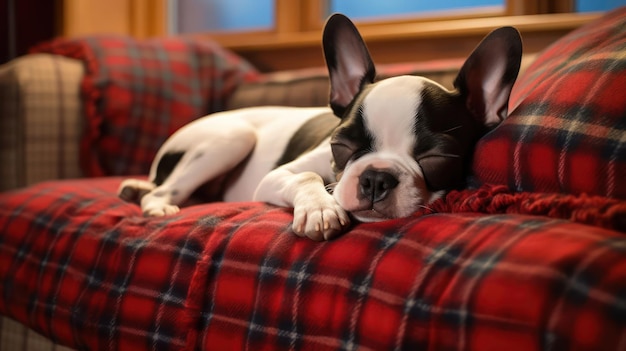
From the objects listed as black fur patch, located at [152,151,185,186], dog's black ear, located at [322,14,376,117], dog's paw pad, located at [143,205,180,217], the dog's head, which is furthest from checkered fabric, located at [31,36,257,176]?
the dog's head

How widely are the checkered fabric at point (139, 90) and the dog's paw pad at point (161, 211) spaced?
3.09 feet

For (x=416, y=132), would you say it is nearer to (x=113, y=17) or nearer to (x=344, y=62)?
(x=344, y=62)

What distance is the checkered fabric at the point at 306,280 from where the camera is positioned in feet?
2.90

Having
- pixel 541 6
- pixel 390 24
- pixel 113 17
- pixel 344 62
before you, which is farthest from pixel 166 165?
pixel 113 17

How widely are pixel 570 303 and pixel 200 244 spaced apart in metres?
0.79

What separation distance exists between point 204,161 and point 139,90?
0.91 metres

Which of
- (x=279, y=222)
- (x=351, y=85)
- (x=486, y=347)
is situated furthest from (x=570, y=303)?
(x=351, y=85)

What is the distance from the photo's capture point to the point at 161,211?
1.74 metres

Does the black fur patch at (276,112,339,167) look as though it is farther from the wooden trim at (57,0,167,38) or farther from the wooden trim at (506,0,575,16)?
the wooden trim at (57,0,167,38)

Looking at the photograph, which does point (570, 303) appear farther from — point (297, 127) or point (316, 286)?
point (297, 127)

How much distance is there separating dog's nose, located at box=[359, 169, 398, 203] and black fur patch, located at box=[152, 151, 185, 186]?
856 mm

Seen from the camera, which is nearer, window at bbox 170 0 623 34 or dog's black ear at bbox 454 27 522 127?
dog's black ear at bbox 454 27 522 127

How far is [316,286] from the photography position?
118cm

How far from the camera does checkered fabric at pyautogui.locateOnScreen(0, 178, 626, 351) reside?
88 centimetres
